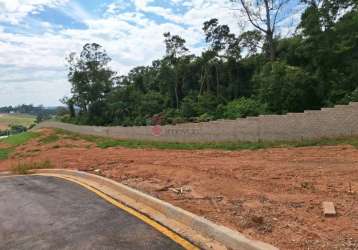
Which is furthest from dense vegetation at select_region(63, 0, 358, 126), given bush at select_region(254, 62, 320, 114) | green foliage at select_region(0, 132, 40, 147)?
green foliage at select_region(0, 132, 40, 147)

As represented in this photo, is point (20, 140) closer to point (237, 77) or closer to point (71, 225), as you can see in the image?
point (237, 77)

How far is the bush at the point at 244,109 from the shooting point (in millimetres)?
31753

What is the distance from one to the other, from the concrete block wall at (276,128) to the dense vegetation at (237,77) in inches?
179

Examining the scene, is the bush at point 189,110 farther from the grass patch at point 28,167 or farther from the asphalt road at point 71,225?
the asphalt road at point 71,225

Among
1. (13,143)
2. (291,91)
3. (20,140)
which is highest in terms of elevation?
(291,91)

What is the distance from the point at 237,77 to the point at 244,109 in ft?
52.0

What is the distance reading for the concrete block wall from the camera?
18641 millimetres

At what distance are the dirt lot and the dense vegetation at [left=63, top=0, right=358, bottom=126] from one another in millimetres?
12999

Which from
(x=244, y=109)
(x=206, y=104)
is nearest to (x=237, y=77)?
(x=206, y=104)

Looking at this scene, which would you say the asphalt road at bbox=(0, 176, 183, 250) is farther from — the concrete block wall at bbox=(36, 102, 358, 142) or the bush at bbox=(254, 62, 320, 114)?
the bush at bbox=(254, 62, 320, 114)

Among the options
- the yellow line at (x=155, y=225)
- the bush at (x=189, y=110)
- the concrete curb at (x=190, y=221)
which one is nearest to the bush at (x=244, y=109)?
the bush at (x=189, y=110)

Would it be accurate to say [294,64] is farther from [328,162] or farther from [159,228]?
[159,228]

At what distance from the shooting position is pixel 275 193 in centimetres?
875

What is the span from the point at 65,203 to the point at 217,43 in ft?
135
